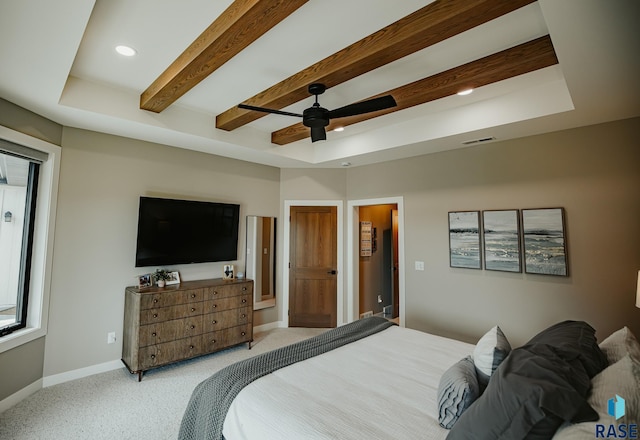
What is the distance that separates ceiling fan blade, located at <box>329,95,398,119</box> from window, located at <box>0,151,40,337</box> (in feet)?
9.83

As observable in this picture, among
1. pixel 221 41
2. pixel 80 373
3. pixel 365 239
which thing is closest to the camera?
pixel 221 41

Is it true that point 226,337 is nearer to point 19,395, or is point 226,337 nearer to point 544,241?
point 19,395

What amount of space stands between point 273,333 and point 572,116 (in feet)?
14.8

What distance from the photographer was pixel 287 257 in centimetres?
499

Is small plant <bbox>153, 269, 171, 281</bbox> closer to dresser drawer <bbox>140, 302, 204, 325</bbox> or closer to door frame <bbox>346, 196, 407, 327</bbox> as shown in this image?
dresser drawer <bbox>140, 302, 204, 325</bbox>

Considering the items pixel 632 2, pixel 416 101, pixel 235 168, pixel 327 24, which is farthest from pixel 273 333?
pixel 632 2

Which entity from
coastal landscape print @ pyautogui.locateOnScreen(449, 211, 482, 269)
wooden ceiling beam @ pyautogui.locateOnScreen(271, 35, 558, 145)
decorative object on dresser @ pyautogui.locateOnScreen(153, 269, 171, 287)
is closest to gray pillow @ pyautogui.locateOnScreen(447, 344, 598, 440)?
wooden ceiling beam @ pyautogui.locateOnScreen(271, 35, 558, 145)

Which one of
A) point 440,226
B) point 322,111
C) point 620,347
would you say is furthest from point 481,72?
point 620,347

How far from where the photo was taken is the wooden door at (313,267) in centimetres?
495

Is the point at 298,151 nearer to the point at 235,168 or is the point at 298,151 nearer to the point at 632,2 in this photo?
the point at 235,168

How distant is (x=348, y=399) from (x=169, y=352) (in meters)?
2.49

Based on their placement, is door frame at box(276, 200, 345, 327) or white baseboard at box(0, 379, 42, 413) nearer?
white baseboard at box(0, 379, 42, 413)

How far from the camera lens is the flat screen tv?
11.5ft

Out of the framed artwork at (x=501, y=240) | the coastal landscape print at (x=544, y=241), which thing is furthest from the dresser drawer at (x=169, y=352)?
the coastal landscape print at (x=544, y=241)
